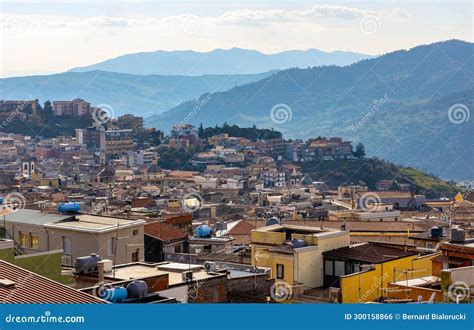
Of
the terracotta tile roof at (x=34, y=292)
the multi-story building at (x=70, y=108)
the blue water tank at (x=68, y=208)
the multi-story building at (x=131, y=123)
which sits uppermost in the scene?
the multi-story building at (x=70, y=108)

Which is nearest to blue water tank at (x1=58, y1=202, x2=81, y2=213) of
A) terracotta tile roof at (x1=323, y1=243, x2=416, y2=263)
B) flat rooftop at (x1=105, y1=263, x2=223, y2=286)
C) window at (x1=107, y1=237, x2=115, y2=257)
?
window at (x1=107, y1=237, x2=115, y2=257)

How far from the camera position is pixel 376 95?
114 metres

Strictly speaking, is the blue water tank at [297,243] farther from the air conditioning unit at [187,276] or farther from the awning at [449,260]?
the air conditioning unit at [187,276]

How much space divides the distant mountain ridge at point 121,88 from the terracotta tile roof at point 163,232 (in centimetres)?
8281

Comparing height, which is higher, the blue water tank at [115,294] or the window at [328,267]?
the blue water tank at [115,294]

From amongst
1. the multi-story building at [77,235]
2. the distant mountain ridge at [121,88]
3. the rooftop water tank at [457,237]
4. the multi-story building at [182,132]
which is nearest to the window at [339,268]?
the rooftop water tank at [457,237]

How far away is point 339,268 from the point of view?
10.4 metres

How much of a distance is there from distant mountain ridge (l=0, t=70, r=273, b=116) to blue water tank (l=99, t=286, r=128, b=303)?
89.3 metres

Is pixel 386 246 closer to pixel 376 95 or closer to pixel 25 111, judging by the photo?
pixel 25 111

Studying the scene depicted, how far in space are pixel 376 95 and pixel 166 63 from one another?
132 feet

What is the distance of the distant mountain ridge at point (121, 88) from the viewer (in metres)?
102

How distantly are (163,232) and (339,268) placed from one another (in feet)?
9.79

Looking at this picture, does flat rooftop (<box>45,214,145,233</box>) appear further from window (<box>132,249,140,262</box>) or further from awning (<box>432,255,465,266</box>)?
awning (<box>432,255,465,266</box>)

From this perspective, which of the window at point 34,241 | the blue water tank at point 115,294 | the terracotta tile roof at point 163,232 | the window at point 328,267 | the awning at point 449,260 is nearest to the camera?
the blue water tank at point 115,294
